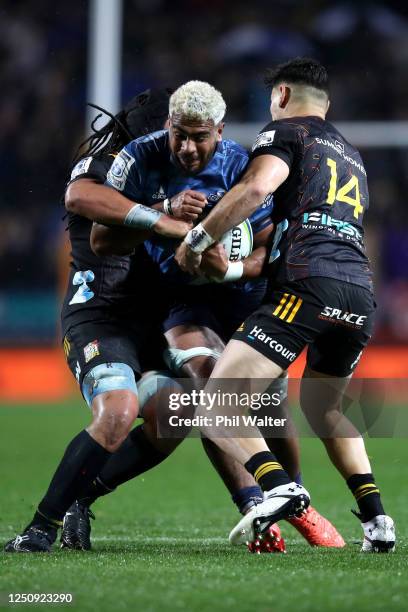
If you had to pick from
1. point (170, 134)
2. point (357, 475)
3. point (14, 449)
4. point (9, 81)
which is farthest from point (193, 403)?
point (9, 81)

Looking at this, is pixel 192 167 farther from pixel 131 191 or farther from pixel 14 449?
pixel 14 449

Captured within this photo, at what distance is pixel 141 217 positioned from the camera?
16.4ft

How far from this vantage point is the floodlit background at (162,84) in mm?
14445

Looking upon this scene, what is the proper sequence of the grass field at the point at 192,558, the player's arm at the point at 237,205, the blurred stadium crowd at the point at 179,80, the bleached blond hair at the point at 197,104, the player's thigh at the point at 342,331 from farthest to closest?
1. the blurred stadium crowd at the point at 179,80
2. the player's thigh at the point at 342,331
3. the bleached blond hair at the point at 197,104
4. the player's arm at the point at 237,205
5. the grass field at the point at 192,558

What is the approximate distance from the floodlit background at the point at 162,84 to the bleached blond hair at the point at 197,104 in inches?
353

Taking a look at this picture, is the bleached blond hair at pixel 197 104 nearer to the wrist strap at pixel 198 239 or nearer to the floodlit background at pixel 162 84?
the wrist strap at pixel 198 239

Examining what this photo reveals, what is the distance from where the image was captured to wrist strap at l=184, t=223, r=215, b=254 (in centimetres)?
490

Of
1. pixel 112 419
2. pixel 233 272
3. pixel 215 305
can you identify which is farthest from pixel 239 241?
pixel 112 419

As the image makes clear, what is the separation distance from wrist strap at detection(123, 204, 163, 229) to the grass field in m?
1.40

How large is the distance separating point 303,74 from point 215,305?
3.91 feet

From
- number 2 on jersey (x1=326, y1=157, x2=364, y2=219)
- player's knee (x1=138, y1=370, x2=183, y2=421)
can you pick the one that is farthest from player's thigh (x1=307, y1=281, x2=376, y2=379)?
player's knee (x1=138, y1=370, x2=183, y2=421)

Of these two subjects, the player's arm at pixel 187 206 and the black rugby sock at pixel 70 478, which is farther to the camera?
the player's arm at pixel 187 206

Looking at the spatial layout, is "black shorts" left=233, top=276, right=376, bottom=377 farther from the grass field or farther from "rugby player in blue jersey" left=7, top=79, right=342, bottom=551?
the grass field

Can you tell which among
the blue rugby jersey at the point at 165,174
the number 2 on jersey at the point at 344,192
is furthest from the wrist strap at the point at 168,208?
the number 2 on jersey at the point at 344,192
